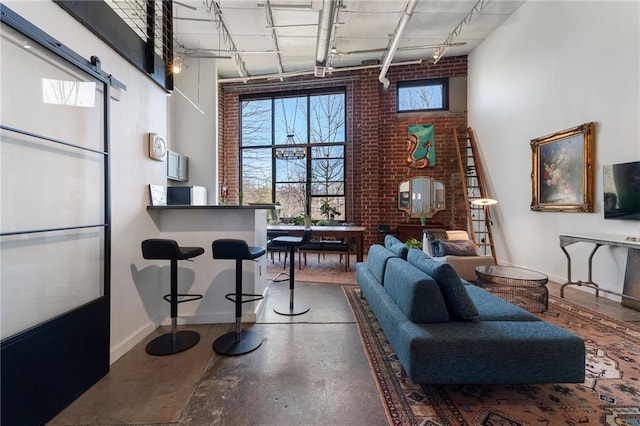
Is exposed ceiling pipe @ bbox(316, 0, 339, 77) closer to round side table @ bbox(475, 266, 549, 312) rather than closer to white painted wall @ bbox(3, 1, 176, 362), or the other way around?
white painted wall @ bbox(3, 1, 176, 362)

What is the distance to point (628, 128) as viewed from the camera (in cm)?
308

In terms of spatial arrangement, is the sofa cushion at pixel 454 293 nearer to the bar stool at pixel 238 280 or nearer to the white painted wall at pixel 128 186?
the bar stool at pixel 238 280

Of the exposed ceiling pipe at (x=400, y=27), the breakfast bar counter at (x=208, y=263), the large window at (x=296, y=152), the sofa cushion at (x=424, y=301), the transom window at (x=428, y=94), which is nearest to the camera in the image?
the sofa cushion at (x=424, y=301)

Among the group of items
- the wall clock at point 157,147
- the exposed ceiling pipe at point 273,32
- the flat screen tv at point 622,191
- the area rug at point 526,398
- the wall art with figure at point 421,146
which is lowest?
the area rug at point 526,398

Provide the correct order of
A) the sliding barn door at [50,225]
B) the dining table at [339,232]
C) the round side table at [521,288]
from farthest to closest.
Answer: the dining table at [339,232] < the round side table at [521,288] < the sliding barn door at [50,225]

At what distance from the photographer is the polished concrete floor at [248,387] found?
Answer: 1517 mm

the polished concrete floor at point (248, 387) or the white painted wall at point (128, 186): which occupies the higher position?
the white painted wall at point (128, 186)

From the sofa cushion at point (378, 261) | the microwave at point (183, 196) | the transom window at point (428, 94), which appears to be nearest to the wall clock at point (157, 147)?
the microwave at point (183, 196)

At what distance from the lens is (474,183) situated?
19.6 feet

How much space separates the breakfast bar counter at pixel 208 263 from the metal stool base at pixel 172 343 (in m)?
0.29

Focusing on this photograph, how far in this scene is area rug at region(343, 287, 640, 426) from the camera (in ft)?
4.86

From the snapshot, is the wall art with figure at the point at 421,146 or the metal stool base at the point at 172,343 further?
the wall art with figure at the point at 421,146

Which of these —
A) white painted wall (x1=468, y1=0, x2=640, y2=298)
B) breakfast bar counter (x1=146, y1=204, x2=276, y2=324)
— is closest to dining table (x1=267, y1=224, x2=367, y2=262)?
breakfast bar counter (x1=146, y1=204, x2=276, y2=324)

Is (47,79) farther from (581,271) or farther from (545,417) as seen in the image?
(581,271)
